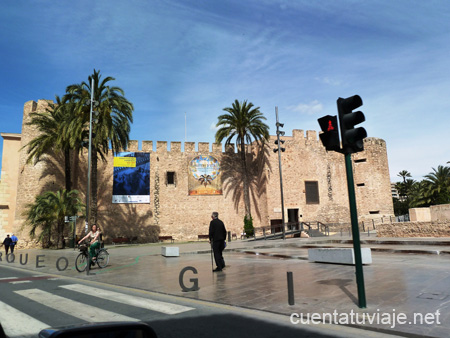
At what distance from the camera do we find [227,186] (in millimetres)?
34406

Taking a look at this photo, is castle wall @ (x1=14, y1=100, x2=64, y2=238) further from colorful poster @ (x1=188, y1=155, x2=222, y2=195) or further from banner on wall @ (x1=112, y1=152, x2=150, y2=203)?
colorful poster @ (x1=188, y1=155, x2=222, y2=195)

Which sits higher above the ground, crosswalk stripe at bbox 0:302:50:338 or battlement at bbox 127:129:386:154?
battlement at bbox 127:129:386:154

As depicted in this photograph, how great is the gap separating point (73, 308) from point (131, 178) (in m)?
26.7

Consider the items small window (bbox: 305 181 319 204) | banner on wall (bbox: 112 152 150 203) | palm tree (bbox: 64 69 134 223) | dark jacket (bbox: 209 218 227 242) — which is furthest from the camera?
small window (bbox: 305 181 319 204)

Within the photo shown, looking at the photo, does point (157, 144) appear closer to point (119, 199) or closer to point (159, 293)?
point (119, 199)

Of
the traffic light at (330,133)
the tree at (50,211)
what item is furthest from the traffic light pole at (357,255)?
the tree at (50,211)

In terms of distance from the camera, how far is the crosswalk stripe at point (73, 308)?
5078 millimetres

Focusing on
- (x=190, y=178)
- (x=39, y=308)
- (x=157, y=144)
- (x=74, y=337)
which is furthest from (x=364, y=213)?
(x=74, y=337)

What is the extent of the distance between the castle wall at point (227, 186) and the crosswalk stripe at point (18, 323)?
25.3m

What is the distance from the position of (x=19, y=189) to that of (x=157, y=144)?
12.8 m

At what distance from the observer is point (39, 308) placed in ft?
19.6

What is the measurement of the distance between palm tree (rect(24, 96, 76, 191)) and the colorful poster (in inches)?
452

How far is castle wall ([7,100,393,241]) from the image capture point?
30.5 m

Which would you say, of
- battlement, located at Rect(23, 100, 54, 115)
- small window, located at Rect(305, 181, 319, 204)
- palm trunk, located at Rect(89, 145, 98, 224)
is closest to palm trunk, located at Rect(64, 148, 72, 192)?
palm trunk, located at Rect(89, 145, 98, 224)
